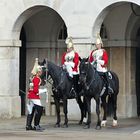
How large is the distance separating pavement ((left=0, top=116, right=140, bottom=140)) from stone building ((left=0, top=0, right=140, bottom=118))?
1.93 meters

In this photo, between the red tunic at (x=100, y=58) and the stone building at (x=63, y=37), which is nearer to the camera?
the red tunic at (x=100, y=58)

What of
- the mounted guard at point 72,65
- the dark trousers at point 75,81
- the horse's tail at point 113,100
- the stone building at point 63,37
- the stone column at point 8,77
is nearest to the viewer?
the mounted guard at point 72,65

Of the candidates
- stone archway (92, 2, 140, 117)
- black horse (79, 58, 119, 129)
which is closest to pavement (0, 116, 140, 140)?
black horse (79, 58, 119, 129)

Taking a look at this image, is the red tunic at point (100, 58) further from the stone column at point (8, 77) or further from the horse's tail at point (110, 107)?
the stone column at point (8, 77)

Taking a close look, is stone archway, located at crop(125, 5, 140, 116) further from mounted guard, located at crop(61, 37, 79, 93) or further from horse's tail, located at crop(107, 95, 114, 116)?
mounted guard, located at crop(61, 37, 79, 93)

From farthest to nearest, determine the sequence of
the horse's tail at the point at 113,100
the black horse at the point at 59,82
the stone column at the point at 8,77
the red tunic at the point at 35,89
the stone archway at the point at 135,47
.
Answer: the stone archway at the point at 135,47
the stone column at the point at 8,77
the horse's tail at the point at 113,100
the black horse at the point at 59,82
the red tunic at the point at 35,89

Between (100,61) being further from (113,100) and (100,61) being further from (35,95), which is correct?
(35,95)

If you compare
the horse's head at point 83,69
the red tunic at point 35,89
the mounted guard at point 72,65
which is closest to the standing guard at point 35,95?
the red tunic at point 35,89

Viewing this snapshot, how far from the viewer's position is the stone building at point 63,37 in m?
20.2

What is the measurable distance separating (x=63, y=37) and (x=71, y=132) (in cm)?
796

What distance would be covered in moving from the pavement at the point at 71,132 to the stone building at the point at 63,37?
1.93 m

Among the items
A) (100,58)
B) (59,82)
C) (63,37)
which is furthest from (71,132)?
(63,37)

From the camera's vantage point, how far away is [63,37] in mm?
24109

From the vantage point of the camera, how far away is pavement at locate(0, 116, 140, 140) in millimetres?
15453
